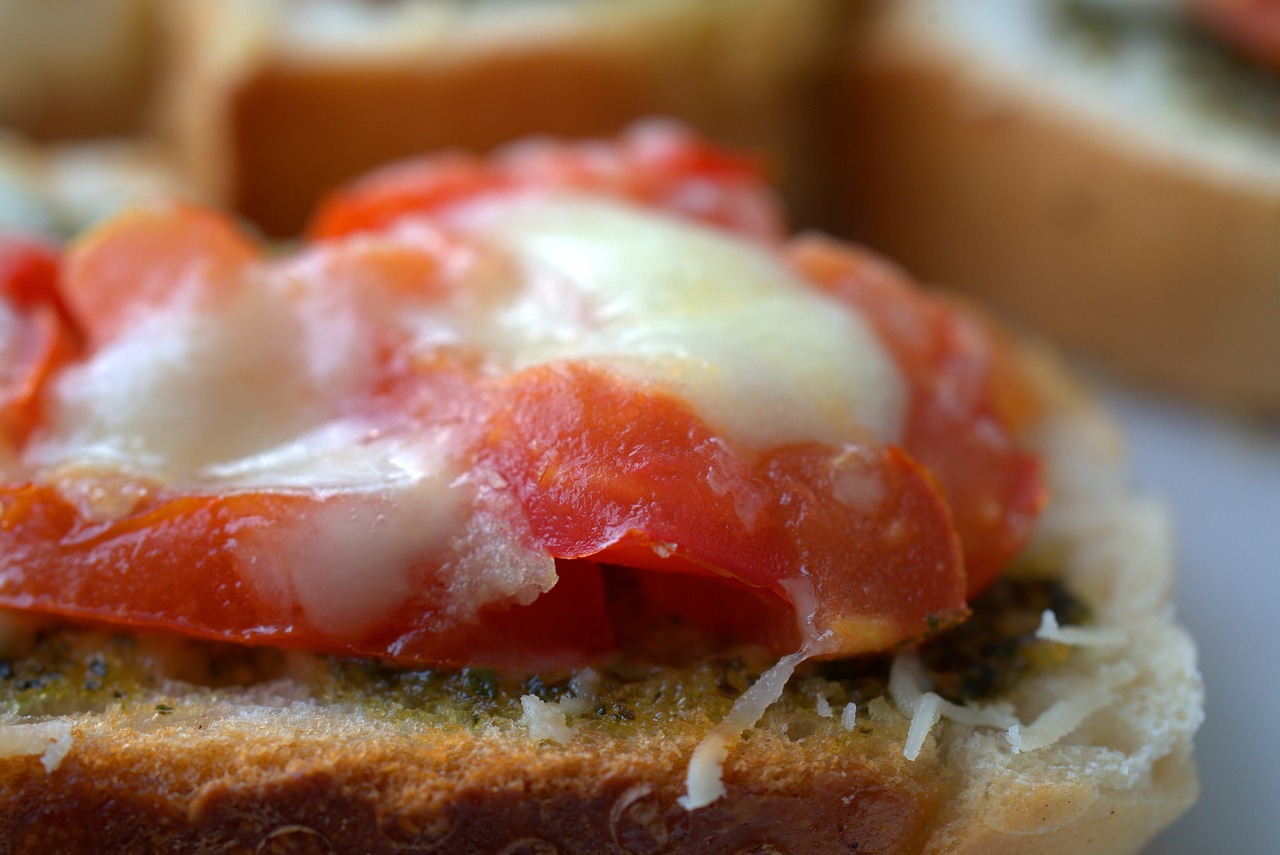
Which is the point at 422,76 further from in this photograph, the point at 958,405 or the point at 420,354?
the point at 958,405

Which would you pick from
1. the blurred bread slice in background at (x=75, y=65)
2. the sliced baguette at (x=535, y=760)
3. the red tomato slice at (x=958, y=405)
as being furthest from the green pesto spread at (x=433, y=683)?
the blurred bread slice in background at (x=75, y=65)

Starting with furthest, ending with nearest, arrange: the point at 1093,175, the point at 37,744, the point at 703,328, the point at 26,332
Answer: the point at 1093,175
the point at 26,332
the point at 703,328
the point at 37,744

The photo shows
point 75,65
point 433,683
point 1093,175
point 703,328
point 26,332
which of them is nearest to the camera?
point 433,683

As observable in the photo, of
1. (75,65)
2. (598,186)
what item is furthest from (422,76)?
(75,65)

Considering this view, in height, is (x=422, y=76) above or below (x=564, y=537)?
above

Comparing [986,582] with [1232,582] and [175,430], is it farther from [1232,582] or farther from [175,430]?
[175,430]

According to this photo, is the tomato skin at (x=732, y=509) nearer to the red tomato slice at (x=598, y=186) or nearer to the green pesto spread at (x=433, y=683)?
the green pesto spread at (x=433, y=683)

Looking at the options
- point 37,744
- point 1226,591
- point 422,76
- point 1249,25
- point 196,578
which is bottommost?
point 1226,591
